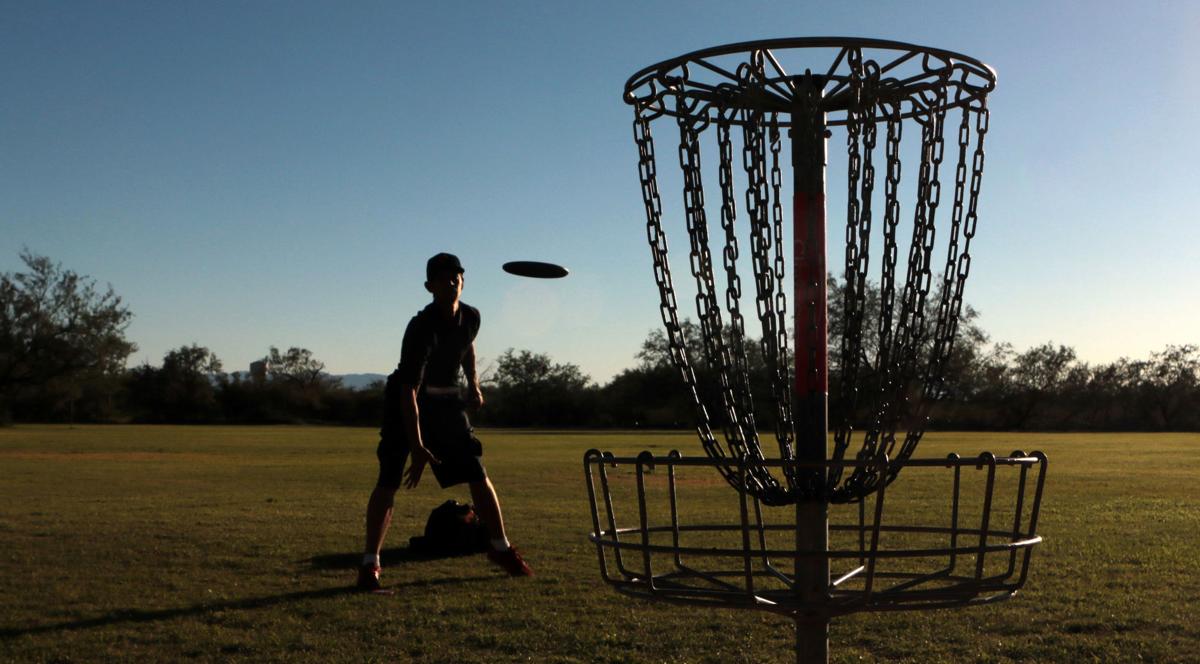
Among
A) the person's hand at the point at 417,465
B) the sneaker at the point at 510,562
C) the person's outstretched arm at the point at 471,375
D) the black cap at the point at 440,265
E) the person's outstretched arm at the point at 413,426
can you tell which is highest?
the black cap at the point at 440,265

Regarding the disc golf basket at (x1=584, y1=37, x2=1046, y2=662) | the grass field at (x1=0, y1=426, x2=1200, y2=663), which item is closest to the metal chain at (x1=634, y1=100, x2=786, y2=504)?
the disc golf basket at (x1=584, y1=37, x2=1046, y2=662)

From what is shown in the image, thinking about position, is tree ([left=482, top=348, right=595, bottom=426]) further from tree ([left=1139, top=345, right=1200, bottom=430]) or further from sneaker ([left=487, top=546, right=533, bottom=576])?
sneaker ([left=487, top=546, right=533, bottom=576])

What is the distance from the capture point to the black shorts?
325 inches

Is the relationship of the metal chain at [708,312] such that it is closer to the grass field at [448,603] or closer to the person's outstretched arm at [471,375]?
the grass field at [448,603]

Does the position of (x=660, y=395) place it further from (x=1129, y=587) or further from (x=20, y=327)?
(x=1129, y=587)

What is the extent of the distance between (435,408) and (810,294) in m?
6.53

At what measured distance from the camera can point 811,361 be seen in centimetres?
208

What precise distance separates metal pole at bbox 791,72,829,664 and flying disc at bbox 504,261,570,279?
1189 millimetres

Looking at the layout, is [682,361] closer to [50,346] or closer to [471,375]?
[471,375]

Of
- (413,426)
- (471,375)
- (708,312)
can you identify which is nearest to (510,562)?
(471,375)

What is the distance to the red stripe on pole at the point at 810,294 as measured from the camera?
203 centimetres

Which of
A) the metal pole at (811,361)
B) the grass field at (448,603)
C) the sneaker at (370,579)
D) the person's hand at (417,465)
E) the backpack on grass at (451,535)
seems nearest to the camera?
the metal pole at (811,361)

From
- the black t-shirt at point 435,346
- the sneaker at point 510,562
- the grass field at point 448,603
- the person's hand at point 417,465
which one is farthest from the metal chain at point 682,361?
the sneaker at point 510,562

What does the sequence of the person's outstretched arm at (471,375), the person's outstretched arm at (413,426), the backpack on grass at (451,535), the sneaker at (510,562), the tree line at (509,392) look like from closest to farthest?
the person's outstretched arm at (413,426)
the person's outstretched arm at (471,375)
the sneaker at (510,562)
the backpack on grass at (451,535)
the tree line at (509,392)
